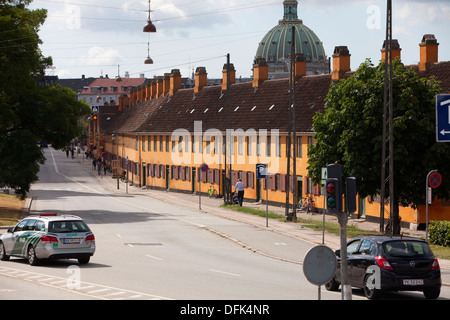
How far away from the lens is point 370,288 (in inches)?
745

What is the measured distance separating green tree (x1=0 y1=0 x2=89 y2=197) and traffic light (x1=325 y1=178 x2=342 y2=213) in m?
37.2

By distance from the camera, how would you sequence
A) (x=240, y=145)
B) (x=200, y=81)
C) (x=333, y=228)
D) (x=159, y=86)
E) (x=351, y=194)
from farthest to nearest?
(x=159, y=86), (x=200, y=81), (x=240, y=145), (x=333, y=228), (x=351, y=194)

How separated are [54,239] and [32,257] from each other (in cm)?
117

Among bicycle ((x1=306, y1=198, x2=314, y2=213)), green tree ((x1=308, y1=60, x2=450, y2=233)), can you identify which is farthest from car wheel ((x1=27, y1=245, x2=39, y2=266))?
bicycle ((x1=306, y1=198, x2=314, y2=213))

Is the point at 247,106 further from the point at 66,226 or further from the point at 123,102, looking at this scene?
the point at 123,102

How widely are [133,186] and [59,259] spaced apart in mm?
66028

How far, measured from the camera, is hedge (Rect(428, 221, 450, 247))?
103 feet

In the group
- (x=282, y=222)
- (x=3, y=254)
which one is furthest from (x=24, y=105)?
(x=3, y=254)

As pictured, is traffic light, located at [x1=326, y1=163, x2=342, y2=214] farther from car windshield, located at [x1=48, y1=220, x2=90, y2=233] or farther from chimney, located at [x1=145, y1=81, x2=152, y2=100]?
chimney, located at [x1=145, y1=81, x2=152, y2=100]

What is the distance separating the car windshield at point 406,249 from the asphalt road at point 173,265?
3.76 ft

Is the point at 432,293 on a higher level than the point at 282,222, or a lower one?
higher

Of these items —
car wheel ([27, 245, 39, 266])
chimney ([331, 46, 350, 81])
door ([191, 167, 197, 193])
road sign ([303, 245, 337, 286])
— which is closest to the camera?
road sign ([303, 245, 337, 286])

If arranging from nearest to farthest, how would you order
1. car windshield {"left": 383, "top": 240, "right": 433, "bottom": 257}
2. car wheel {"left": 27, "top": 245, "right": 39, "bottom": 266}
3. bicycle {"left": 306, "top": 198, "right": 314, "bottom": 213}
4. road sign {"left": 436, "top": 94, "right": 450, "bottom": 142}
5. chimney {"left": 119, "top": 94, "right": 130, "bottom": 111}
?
car windshield {"left": 383, "top": 240, "right": 433, "bottom": 257} < road sign {"left": 436, "top": 94, "right": 450, "bottom": 142} < car wheel {"left": 27, "top": 245, "right": 39, "bottom": 266} < bicycle {"left": 306, "top": 198, "right": 314, "bottom": 213} < chimney {"left": 119, "top": 94, "right": 130, "bottom": 111}

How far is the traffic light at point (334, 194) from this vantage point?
14680 millimetres
